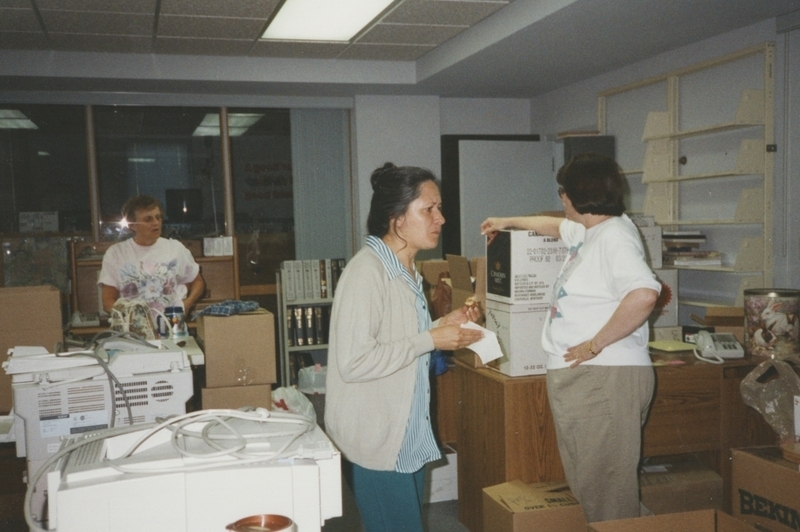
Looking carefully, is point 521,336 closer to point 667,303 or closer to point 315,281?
point 667,303

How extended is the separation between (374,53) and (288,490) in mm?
4034

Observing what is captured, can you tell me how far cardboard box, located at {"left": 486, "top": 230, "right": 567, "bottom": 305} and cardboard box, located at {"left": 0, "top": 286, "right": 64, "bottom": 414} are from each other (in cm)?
178

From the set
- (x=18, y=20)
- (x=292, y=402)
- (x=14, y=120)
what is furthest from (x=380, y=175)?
(x=14, y=120)

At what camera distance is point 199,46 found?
437cm

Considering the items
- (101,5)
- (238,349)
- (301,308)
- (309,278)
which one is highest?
(101,5)

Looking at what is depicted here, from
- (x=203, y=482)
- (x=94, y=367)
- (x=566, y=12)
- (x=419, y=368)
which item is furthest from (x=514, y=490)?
(x=566, y=12)

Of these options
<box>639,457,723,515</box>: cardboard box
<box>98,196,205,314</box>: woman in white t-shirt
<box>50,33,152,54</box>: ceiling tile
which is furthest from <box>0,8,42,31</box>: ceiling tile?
<box>639,457,723,515</box>: cardboard box

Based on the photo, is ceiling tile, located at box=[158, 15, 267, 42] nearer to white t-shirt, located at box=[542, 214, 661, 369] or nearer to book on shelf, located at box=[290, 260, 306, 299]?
book on shelf, located at box=[290, 260, 306, 299]

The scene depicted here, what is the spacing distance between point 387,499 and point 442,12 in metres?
2.89

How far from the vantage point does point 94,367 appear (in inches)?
72.8

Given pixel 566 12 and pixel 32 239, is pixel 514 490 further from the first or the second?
pixel 32 239

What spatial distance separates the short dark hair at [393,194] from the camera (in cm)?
171

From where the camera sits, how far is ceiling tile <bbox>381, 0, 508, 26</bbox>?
3.61 metres

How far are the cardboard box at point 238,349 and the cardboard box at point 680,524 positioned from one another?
4.94 feet
